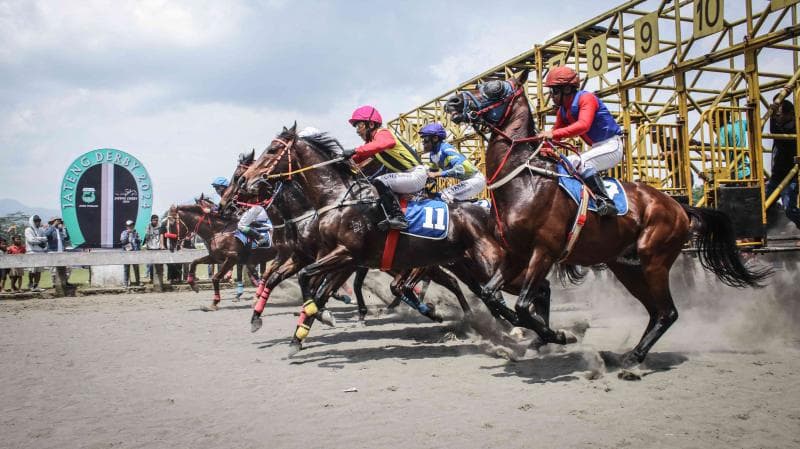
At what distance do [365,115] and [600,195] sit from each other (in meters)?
3.15

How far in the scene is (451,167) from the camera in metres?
8.16

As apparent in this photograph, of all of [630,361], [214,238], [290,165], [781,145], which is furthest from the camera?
[214,238]

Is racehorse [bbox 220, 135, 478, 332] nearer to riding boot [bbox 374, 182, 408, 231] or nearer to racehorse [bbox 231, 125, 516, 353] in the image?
racehorse [bbox 231, 125, 516, 353]

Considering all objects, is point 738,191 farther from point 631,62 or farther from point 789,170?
point 631,62

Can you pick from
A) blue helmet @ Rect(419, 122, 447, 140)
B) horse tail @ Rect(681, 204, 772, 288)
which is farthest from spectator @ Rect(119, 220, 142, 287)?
horse tail @ Rect(681, 204, 772, 288)

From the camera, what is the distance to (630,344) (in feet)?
22.5

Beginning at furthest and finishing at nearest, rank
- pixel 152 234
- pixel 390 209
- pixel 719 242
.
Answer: pixel 152 234 → pixel 390 209 → pixel 719 242

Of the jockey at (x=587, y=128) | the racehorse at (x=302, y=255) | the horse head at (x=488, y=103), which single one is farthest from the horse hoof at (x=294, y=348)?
the jockey at (x=587, y=128)

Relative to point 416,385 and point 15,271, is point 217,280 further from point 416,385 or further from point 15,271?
point 15,271

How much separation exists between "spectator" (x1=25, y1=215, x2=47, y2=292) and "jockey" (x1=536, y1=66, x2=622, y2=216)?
1635cm

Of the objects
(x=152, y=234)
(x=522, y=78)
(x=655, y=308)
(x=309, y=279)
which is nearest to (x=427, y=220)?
(x=309, y=279)

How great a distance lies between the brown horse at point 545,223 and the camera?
5.46m

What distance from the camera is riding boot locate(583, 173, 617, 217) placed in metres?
5.57

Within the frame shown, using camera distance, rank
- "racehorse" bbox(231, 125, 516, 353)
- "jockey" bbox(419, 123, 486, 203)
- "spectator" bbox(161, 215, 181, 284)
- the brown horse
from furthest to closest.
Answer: "spectator" bbox(161, 215, 181, 284) → "jockey" bbox(419, 123, 486, 203) → "racehorse" bbox(231, 125, 516, 353) → the brown horse
